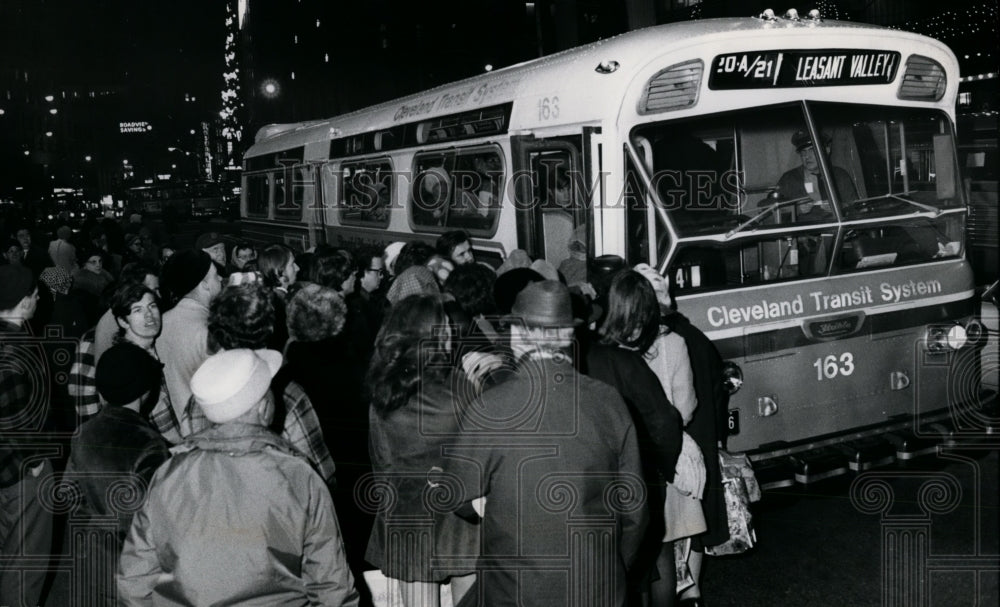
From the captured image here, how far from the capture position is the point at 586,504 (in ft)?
10.3

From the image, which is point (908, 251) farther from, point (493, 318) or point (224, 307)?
point (224, 307)

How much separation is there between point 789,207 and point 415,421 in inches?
149

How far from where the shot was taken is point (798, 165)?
6.46 m

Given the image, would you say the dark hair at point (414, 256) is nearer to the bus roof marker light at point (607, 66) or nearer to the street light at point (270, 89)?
the bus roof marker light at point (607, 66)

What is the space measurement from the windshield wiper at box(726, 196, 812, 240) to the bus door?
1079 millimetres

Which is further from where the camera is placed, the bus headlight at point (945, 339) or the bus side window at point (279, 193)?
the bus side window at point (279, 193)

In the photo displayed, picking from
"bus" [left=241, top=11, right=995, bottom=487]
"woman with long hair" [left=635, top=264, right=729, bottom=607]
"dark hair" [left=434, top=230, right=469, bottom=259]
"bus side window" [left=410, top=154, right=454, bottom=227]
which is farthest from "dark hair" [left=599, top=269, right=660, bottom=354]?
"bus side window" [left=410, top=154, right=454, bottom=227]

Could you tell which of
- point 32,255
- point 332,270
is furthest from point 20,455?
point 32,255

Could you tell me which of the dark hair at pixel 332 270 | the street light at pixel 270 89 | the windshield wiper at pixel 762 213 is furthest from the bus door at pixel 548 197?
the street light at pixel 270 89

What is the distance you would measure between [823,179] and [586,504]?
4.05 m

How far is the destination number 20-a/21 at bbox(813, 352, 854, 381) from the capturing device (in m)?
6.14

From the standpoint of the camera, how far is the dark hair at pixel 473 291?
552 centimetres

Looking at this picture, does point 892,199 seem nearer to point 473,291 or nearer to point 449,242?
point 473,291

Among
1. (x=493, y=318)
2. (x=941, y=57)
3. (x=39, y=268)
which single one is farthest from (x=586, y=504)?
(x=39, y=268)
